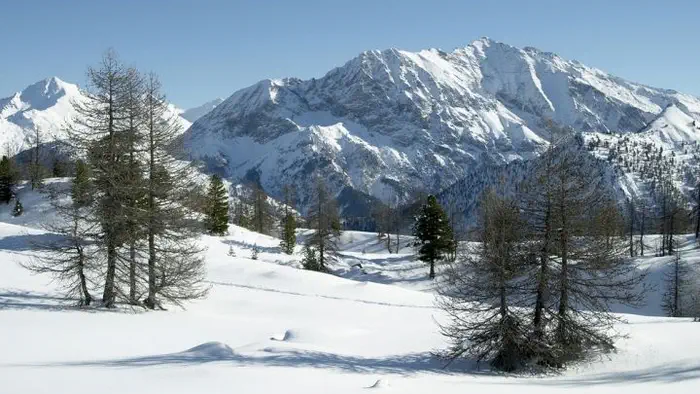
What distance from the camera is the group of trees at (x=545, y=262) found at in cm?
1609

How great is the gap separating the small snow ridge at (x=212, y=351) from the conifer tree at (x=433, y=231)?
140 feet

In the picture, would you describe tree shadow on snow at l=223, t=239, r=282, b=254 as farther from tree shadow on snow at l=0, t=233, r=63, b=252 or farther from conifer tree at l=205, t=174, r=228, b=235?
tree shadow on snow at l=0, t=233, r=63, b=252

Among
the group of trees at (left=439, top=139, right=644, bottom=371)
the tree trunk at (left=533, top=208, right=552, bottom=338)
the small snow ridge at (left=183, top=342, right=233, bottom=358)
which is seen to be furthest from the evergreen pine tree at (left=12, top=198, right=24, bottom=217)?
the tree trunk at (left=533, top=208, right=552, bottom=338)

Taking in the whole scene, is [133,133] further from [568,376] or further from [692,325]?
[692,325]

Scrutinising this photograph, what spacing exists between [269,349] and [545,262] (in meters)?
9.36

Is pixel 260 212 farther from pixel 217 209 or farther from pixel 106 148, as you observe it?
pixel 106 148

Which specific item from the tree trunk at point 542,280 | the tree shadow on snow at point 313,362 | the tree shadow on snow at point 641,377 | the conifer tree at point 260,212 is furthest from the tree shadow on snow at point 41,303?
the conifer tree at point 260,212

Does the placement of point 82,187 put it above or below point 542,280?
above

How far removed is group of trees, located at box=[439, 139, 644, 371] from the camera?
16.1 m

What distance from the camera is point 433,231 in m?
55.6

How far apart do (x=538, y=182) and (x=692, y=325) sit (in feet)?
38.2

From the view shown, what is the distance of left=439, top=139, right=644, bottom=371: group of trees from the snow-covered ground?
3.31 feet

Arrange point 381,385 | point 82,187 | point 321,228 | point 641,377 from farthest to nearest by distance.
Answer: point 321,228, point 82,187, point 641,377, point 381,385

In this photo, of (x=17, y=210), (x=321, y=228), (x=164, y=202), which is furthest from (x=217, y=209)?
(x=164, y=202)
